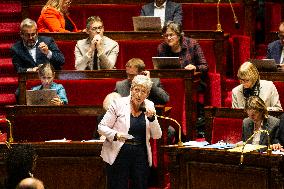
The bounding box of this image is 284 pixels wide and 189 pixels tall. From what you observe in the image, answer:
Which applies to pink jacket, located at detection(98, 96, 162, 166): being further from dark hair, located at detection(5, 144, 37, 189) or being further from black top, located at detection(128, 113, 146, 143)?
dark hair, located at detection(5, 144, 37, 189)

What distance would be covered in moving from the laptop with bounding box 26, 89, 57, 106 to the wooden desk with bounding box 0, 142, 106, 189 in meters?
0.63

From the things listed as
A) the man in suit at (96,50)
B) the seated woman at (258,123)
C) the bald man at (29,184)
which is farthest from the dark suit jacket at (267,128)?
the bald man at (29,184)

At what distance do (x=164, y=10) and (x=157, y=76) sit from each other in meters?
1.17

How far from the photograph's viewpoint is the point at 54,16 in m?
6.61

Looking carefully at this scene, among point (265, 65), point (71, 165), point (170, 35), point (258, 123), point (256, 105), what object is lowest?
point (71, 165)

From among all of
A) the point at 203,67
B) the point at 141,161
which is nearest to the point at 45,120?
the point at 141,161

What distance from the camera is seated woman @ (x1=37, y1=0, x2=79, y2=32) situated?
6594 mm

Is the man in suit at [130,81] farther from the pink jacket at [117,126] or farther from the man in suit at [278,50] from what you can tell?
the man in suit at [278,50]

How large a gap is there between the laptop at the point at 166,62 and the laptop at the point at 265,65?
477mm

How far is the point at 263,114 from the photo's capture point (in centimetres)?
471

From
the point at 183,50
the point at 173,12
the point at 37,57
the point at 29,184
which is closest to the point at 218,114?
the point at 183,50

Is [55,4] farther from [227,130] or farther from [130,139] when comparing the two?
[130,139]

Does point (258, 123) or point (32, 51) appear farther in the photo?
point (32, 51)

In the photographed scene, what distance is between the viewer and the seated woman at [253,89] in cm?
526
